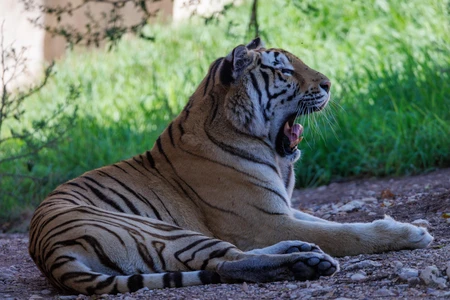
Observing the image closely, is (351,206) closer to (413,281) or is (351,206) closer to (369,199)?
(369,199)

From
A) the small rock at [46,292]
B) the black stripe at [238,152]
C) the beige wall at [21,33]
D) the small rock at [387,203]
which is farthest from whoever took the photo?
the beige wall at [21,33]

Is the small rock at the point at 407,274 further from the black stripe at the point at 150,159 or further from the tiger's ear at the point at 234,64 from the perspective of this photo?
the black stripe at the point at 150,159

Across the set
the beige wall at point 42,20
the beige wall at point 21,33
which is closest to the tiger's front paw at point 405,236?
the beige wall at point 42,20

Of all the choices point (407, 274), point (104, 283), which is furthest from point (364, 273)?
point (104, 283)

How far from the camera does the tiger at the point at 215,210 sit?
332 cm

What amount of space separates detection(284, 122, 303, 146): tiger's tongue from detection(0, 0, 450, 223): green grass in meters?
0.38

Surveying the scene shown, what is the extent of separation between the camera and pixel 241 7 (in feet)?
37.5

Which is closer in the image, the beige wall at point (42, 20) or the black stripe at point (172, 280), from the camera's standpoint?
the black stripe at point (172, 280)

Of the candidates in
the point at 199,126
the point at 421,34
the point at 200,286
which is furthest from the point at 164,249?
the point at 421,34

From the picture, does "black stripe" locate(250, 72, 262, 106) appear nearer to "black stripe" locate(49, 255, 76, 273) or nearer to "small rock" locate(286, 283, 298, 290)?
"small rock" locate(286, 283, 298, 290)

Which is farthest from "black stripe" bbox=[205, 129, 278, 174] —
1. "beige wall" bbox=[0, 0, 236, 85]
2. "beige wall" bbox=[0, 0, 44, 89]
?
"beige wall" bbox=[0, 0, 44, 89]

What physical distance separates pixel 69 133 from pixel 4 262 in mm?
3629

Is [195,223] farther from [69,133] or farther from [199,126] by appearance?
[69,133]

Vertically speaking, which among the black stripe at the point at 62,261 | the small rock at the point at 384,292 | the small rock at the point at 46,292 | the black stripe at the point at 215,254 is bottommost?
the small rock at the point at 46,292
